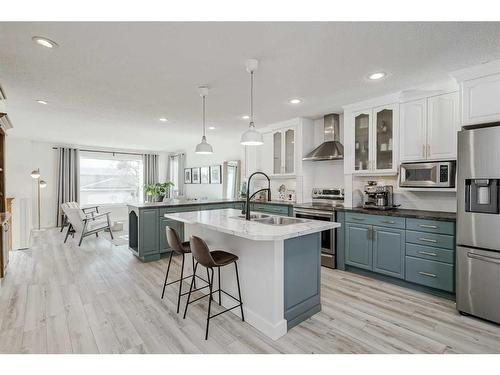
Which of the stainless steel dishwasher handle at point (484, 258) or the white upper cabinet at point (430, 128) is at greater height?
the white upper cabinet at point (430, 128)

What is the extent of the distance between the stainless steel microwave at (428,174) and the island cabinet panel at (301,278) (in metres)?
1.64

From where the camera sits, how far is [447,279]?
270cm

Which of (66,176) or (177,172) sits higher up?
(177,172)

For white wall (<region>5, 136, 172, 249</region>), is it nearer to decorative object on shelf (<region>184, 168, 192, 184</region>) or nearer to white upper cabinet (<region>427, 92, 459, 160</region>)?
decorative object on shelf (<region>184, 168, 192, 184</region>)

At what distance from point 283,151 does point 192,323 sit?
11.4 ft

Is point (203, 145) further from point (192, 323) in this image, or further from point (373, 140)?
point (373, 140)

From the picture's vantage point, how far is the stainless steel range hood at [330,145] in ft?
13.4

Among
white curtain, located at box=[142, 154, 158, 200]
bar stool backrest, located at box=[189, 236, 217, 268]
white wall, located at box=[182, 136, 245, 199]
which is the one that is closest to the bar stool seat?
bar stool backrest, located at box=[189, 236, 217, 268]

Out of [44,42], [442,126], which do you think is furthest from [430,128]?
[44,42]

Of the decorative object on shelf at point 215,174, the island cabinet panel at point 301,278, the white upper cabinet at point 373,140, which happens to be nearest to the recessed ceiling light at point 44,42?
the island cabinet panel at point 301,278

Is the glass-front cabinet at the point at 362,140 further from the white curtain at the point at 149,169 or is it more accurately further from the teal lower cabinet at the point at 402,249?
the white curtain at the point at 149,169

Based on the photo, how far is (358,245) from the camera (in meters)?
3.43
